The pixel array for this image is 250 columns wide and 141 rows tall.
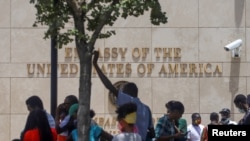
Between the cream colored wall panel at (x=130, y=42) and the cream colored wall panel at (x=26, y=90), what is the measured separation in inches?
61.3

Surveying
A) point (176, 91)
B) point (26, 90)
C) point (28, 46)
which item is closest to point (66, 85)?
point (26, 90)

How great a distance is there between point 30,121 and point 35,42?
878cm

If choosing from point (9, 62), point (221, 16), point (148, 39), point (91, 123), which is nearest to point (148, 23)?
point (148, 39)

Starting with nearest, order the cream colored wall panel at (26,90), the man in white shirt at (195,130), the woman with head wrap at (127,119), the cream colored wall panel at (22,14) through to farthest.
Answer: the woman with head wrap at (127,119) < the man in white shirt at (195,130) < the cream colored wall panel at (26,90) < the cream colored wall panel at (22,14)

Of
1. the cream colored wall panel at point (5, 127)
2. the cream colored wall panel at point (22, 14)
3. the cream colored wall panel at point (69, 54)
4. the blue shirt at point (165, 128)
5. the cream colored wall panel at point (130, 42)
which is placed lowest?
the cream colored wall panel at point (5, 127)

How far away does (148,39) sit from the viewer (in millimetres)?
19891

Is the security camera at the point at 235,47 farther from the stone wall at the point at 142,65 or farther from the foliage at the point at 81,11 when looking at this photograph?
the foliage at the point at 81,11

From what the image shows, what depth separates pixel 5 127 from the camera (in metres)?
19.9

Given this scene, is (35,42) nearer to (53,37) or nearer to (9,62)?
(9,62)

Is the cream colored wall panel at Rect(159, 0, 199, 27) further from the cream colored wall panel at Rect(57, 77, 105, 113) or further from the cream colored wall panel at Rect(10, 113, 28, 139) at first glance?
the cream colored wall panel at Rect(10, 113, 28, 139)

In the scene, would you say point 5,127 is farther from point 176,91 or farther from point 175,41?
point 175,41

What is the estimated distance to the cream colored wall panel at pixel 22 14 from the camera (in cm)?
1989

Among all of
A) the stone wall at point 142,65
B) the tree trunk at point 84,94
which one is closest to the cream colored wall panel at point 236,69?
the stone wall at point 142,65

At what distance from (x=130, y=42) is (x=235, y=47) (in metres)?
2.30
